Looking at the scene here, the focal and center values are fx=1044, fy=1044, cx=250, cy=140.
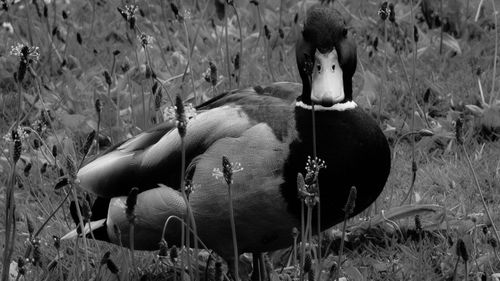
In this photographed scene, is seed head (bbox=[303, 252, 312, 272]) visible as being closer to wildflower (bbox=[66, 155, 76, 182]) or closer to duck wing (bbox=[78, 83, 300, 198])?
wildflower (bbox=[66, 155, 76, 182])

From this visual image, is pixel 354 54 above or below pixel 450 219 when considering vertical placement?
above

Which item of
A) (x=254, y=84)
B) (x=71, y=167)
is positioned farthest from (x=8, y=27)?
(x=71, y=167)

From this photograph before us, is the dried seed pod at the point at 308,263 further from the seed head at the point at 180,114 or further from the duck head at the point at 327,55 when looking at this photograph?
the duck head at the point at 327,55

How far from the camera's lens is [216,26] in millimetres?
6688

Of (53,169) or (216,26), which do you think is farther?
(216,26)

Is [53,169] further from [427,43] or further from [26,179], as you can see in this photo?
[427,43]

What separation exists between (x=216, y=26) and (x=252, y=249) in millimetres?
3051

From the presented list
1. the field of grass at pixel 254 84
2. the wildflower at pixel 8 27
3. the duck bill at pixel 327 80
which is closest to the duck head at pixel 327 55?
the duck bill at pixel 327 80

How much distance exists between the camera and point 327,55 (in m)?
3.70

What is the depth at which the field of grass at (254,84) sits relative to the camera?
3891 millimetres

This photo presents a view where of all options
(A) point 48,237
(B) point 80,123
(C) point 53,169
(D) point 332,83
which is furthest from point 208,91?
(D) point 332,83

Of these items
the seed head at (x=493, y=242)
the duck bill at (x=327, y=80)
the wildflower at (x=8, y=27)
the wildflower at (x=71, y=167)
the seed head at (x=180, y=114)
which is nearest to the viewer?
the seed head at (x=180, y=114)

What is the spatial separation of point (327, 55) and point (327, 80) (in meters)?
0.13

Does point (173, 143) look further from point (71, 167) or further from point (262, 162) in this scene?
point (71, 167)
